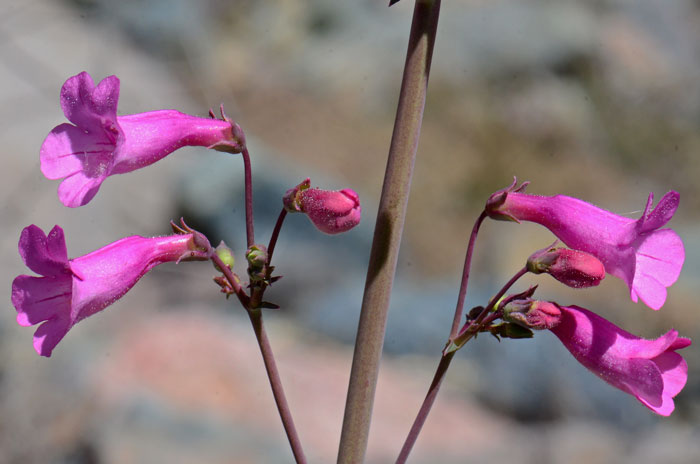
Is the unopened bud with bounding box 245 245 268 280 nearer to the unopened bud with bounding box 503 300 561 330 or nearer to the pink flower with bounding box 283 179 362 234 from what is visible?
the pink flower with bounding box 283 179 362 234

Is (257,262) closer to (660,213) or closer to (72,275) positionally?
(72,275)

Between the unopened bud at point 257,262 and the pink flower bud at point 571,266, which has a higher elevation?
the pink flower bud at point 571,266

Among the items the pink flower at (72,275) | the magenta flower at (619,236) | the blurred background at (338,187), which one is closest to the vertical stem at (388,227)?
the magenta flower at (619,236)

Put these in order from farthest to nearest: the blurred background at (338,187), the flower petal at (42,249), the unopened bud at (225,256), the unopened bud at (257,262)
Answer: the blurred background at (338,187)
the unopened bud at (225,256)
the unopened bud at (257,262)
the flower petal at (42,249)

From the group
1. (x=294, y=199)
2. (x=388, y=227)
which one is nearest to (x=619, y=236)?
(x=388, y=227)

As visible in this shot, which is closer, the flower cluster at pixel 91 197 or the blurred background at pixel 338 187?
the flower cluster at pixel 91 197

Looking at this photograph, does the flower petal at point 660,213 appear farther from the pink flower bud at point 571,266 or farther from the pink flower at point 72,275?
the pink flower at point 72,275

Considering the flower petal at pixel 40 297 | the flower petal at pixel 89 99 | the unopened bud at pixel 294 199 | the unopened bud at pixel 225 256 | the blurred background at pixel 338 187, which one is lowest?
the flower petal at pixel 40 297

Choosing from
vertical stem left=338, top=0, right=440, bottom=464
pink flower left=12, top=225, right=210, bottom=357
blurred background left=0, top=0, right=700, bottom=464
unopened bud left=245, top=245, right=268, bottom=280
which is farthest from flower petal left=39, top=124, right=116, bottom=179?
blurred background left=0, top=0, right=700, bottom=464
